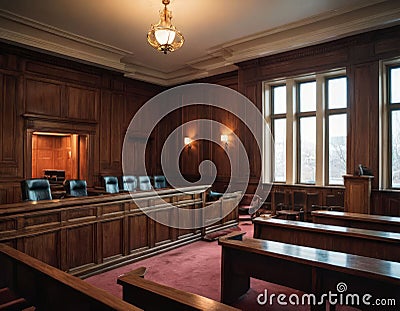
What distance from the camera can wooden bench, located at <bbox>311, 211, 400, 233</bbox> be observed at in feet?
→ 11.4

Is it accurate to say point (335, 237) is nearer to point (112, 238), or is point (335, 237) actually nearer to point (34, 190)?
point (112, 238)

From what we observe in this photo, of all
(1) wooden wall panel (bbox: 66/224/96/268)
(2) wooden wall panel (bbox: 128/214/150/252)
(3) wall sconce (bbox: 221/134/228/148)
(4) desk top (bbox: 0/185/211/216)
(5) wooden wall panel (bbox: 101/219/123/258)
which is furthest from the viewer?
(3) wall sconce (bbox: 221/134/228/148)

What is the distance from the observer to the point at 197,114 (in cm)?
895

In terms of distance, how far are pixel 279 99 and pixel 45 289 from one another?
6.81m

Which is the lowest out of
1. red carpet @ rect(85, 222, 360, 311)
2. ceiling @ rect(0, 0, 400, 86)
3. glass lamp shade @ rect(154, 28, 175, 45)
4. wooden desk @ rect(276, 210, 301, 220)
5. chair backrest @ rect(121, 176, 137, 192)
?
red carpet @ rect(85, 222, 360, 311)

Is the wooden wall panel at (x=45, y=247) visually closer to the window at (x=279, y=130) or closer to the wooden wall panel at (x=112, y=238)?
the wooden wall panel at (x=112, y=238)

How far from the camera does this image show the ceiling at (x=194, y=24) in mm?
5141

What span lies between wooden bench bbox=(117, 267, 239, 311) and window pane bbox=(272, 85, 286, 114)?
630 cm

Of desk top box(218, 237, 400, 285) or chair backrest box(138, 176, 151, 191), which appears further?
chair backrest box(138, 176, 151, 191)

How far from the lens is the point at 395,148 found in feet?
18.7

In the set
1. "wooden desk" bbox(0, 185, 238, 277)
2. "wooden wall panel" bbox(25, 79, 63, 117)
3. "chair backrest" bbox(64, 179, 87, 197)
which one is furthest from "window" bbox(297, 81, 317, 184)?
"wooden wall panel" bbox(25, 79, 63, 117)

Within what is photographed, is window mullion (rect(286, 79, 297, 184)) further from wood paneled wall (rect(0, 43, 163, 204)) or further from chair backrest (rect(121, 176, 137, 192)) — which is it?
wood paneled wall (rect(0, 43, 163, 204))

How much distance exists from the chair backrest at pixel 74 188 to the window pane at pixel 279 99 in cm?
481

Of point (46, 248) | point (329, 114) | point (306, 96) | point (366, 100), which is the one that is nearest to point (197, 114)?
point (306, 96)
